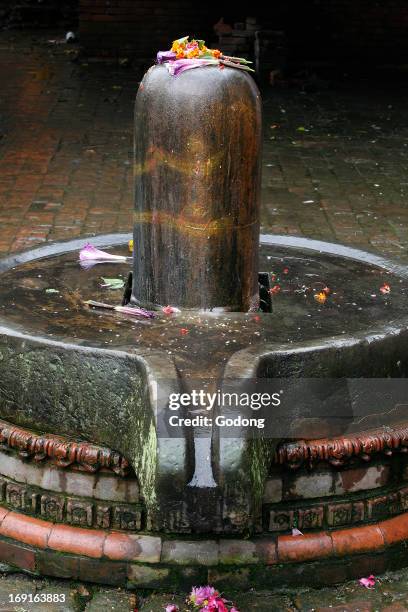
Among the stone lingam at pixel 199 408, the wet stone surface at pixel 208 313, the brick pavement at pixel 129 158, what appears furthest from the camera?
the brick pavement at pixel 129 158

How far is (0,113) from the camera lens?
12.0 metres

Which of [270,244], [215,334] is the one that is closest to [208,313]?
[215,334]

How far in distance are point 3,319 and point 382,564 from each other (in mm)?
1660

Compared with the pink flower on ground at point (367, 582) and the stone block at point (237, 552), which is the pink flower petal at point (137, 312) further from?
the pink flower on ground at point (367, 582)

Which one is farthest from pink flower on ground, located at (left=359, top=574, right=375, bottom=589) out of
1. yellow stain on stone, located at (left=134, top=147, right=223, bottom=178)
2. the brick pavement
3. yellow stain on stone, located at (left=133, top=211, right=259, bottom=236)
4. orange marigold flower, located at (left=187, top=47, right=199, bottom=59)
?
the brick pavement

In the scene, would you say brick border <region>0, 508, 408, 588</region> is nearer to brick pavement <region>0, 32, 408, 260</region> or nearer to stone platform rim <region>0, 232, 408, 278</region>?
stone platform rim <region>0, 232, 408, 278</region>

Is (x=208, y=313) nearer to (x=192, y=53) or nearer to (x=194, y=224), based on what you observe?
(x=194, y=224)

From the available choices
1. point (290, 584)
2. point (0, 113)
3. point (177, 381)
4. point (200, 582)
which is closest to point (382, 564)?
point (290, 584)

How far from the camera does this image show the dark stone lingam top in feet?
13.8

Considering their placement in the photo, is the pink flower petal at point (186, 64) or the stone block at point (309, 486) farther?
the pink flower petal at point (186, 64)

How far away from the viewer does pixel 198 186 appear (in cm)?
427

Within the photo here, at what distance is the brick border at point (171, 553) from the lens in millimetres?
3756

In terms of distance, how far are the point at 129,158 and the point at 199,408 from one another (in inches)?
262

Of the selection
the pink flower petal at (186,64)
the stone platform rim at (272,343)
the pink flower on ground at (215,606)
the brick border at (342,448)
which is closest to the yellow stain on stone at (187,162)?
the pink flower petal at (186,64)
